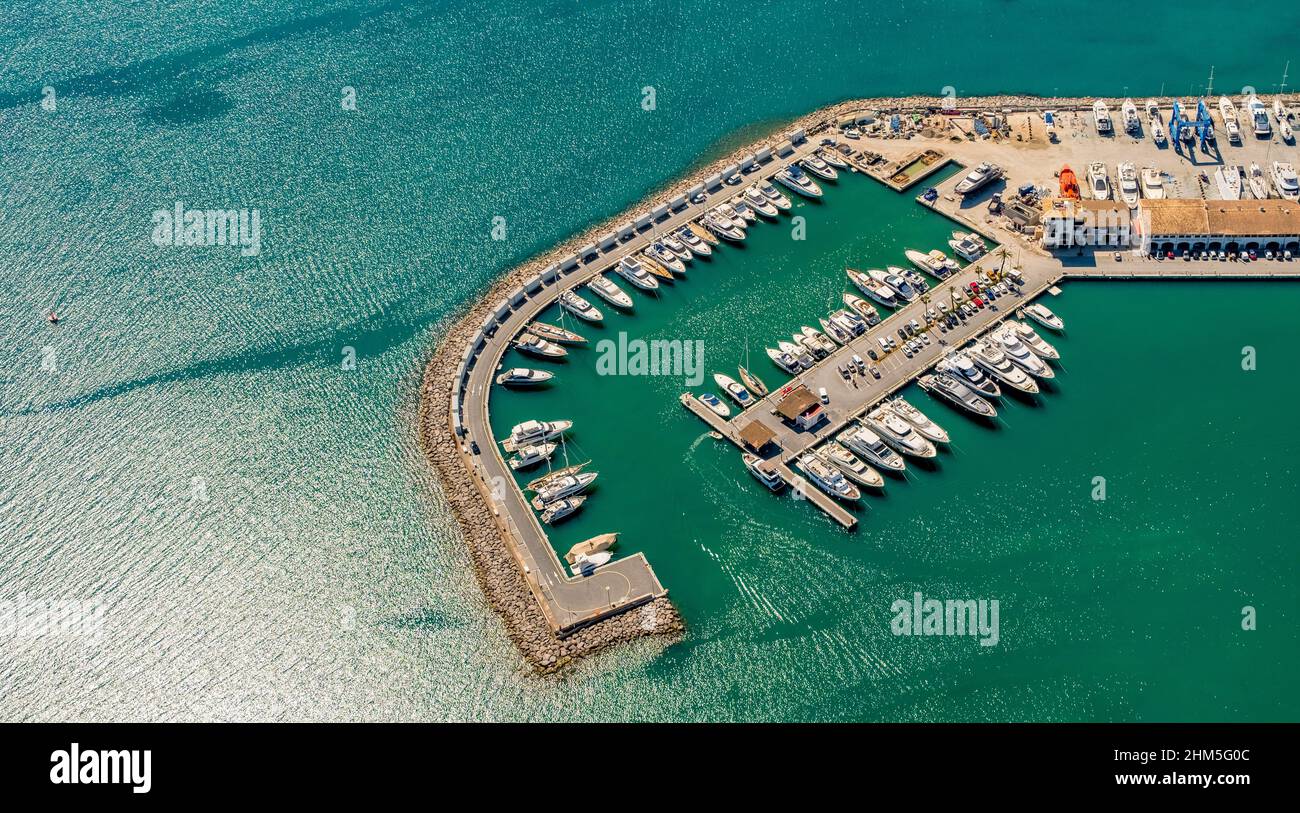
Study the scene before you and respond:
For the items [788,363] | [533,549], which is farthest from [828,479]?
[533,549]

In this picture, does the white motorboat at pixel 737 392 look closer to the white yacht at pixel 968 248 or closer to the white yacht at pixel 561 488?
the white yacht at pixel 561 488

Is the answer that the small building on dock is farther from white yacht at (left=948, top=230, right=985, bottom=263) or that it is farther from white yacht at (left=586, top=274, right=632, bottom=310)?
white yacht at (left=948, top=230, right=985, bottom=263)

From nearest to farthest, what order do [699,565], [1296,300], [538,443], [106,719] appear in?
[106,719]
[699,565]
[538,443]
[1296,300]

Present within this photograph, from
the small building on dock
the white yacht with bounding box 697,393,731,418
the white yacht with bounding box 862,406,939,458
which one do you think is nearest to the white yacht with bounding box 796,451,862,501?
the small building on dock

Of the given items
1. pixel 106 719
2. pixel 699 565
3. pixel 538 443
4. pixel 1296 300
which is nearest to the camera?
pixel 106 719

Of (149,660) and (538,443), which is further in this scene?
(538,443)

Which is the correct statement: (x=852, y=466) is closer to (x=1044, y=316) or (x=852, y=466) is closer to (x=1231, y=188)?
(x=1044, y=316)

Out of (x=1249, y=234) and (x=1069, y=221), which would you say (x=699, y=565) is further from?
(x=1249, y=234)

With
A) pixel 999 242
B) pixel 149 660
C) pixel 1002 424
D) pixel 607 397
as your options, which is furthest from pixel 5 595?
pixel 999 242
